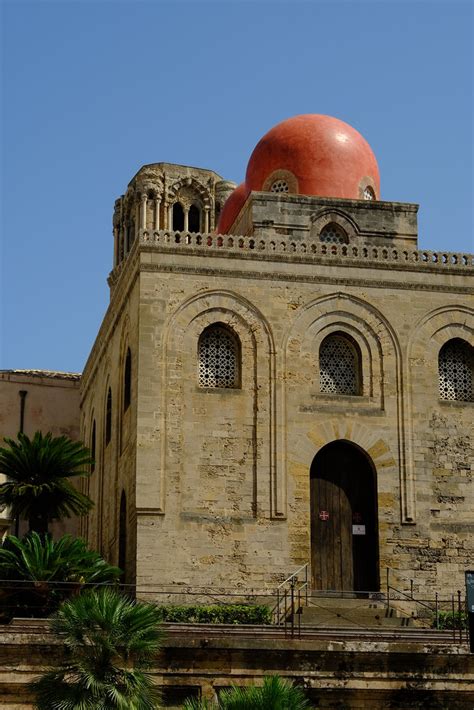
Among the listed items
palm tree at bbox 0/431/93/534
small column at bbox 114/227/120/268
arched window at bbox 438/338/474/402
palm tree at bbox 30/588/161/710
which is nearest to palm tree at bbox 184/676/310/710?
palm tree at bbox 30/588/161/710

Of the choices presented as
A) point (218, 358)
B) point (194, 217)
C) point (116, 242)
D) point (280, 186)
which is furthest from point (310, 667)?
point (116, 242)

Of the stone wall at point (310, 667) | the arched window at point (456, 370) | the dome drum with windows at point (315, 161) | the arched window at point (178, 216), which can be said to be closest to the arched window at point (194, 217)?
the arched window at point (178, 216)

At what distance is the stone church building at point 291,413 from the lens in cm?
2866

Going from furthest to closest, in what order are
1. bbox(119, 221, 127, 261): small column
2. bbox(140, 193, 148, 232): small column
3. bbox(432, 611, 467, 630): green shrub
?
bbox(119, 221, 127, 261): small column < bbox(140, 193, 148, 232): small column < bbox(432, 611, 467, 630): green shrub

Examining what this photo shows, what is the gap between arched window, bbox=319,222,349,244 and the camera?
33.0m

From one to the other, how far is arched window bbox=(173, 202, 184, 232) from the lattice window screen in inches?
844

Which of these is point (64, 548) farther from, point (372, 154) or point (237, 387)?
point (372, 154)

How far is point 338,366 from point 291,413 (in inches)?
68.1

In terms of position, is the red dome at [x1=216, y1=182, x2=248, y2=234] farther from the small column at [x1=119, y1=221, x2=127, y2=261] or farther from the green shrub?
the small column at [x1=119, y1=221, x2=127, y2=261]

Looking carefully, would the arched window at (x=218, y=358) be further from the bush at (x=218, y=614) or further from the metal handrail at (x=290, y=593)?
the bush at (x=218, y=614)

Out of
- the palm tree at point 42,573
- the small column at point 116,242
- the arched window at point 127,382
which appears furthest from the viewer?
the small column at point 116,242

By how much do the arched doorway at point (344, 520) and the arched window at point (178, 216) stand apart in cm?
2265

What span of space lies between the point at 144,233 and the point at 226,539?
6723 millimetres

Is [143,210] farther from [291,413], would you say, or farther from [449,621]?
[449,621]
